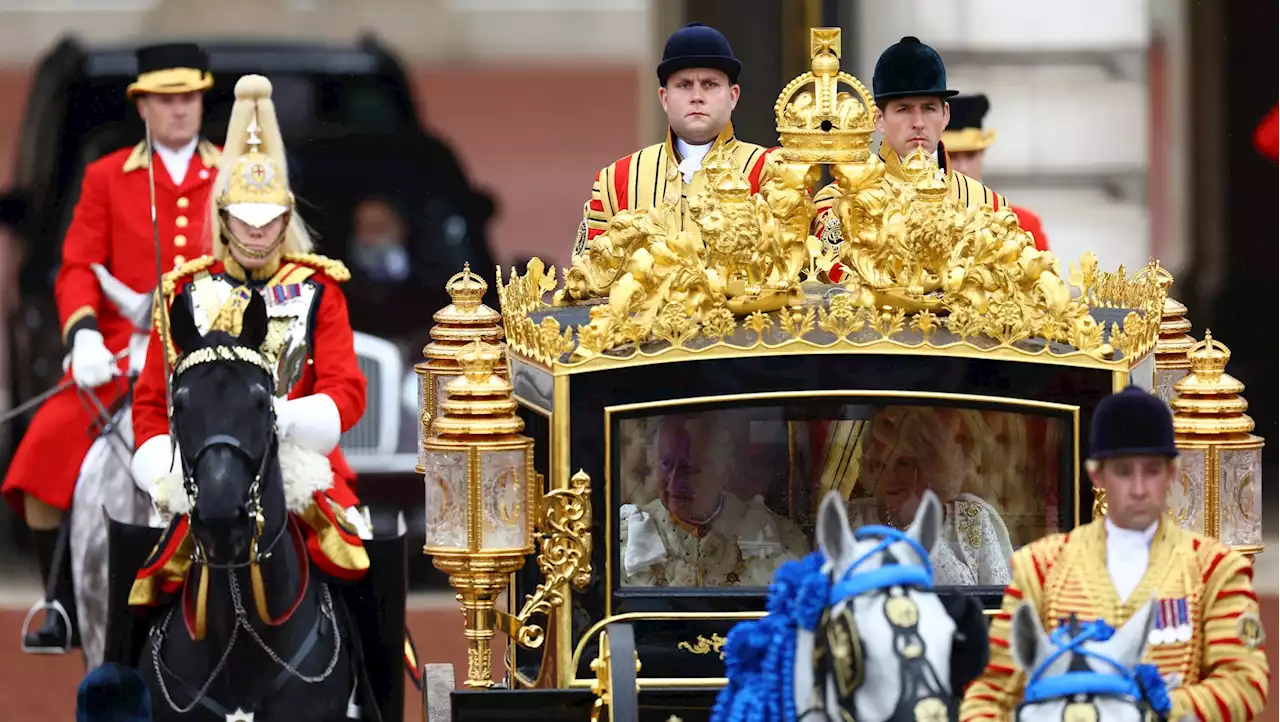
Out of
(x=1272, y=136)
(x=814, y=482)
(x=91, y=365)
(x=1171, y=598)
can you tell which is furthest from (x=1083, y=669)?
(x=1272, y=136)

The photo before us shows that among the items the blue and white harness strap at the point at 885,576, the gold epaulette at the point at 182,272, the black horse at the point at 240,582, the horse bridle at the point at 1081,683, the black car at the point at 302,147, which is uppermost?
the black car at the point at 302,147

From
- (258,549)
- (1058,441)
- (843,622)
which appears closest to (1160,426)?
(843,622)

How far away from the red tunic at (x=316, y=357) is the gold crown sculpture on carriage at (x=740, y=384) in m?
1.07

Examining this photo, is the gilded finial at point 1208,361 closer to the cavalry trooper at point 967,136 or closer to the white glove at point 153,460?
the white glove at point 153,460

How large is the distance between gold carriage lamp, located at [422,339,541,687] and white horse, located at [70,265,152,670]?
3237 mm

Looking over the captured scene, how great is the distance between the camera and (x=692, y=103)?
8.16m

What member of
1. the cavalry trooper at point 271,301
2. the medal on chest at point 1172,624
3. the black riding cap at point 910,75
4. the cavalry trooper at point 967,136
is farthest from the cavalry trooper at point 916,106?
the medal on chest at point 1172,624

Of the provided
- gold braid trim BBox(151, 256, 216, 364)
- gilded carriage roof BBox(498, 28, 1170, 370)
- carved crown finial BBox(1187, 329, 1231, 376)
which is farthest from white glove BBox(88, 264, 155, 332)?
carved crown finial BBox(1187, 329, 1231, 376)

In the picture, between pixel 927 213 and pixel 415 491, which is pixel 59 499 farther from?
pixel 927 213

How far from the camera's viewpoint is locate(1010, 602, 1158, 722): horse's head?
550 centimetres

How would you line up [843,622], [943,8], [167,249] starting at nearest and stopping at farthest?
[843,622] → [167,249] → [943,8]

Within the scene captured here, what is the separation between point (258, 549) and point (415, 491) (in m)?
6.45

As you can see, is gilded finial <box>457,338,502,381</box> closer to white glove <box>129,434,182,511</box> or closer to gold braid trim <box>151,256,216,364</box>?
white glove <box>129,434,182,511</box>

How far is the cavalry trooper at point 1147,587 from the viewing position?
5.90 metres
